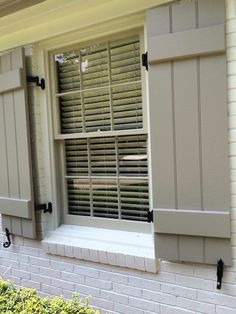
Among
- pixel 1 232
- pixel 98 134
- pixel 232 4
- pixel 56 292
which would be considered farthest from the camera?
pixel 1 232

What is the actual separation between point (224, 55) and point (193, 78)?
0.69ft

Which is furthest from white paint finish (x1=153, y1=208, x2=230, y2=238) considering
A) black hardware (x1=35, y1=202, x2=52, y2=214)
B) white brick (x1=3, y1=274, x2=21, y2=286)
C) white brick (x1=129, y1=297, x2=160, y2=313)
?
white brick (x1=3, y1=274, x2=21, y2=286)

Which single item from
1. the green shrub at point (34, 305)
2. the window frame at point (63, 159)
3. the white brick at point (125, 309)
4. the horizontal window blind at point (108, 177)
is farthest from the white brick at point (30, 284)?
the green shrub at point (34, 305)

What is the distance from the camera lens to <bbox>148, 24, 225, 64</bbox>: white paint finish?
192 centimetres

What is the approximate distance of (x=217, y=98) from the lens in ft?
6.39

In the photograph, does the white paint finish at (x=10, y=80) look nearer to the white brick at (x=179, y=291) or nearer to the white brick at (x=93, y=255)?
the white brick at (x=93, y=255)

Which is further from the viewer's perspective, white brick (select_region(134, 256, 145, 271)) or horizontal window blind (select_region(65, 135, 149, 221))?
horizontal window blind (select_region(65, 135, 149, 221))

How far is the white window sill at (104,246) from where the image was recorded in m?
2.38

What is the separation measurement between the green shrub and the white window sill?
63 centimetres

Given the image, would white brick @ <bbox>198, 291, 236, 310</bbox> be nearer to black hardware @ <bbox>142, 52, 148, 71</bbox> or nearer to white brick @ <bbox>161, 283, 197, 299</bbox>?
white brick @ <bbox>161, 283, 197, 299</bbox>

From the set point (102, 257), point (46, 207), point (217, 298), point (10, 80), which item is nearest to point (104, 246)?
point (102, 257)

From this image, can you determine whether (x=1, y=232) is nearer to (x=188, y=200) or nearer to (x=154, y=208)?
(x=154, y=208)

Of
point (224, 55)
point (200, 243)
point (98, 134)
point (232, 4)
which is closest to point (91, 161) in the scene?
point (98, 134)

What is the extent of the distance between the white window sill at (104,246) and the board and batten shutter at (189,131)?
0.74 feet
